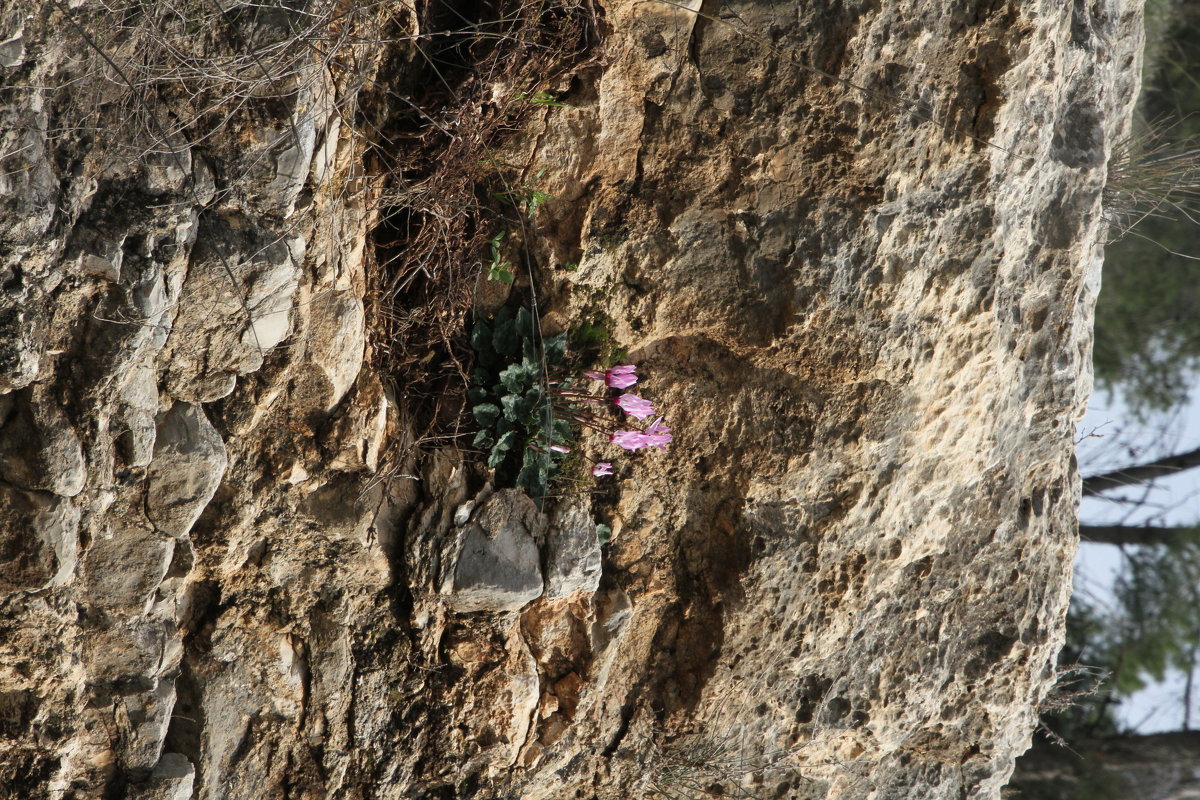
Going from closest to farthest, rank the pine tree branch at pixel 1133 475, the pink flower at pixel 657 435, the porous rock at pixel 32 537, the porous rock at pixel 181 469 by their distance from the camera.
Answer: the porous rock at pixel 32 537
the porous rock at pixel 181 469
the pink flower at pixel 657 435
the pine tree branch at pixel 1133 475

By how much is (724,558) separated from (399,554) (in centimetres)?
112

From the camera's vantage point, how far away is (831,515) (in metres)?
2.94

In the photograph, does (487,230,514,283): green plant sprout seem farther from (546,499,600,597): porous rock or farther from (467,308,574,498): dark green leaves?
(546,499,600,597): porous rock

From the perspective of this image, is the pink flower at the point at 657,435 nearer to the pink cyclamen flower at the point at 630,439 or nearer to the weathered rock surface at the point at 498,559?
the pink cyclamen flower at the point at 630,439

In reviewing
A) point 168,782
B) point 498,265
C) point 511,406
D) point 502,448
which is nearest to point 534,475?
point 502,448

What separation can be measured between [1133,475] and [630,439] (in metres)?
6.14

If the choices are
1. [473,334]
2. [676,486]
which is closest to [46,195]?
[473,334]

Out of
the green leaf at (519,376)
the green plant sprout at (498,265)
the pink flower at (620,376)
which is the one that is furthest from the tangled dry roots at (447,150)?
the pink flower at (620,376)

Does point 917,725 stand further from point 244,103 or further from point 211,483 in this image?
point 244,103

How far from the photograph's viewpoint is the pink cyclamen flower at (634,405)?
2.84 metres

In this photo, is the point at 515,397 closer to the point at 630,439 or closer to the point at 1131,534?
the point at 630,439

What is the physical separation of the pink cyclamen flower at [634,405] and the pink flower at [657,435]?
6 centimetres

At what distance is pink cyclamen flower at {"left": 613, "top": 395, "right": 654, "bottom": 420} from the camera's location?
2.84 meters

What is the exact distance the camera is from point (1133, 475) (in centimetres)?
713
